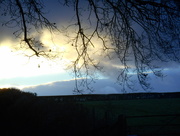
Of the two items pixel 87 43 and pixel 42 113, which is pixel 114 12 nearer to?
pixel 87 43

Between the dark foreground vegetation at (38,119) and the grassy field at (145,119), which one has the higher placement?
the dark foreground vegetation at (38,119)

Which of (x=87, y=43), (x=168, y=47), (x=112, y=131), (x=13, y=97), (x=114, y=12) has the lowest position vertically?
(x=112, y=131)

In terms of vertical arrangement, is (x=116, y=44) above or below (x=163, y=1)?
below

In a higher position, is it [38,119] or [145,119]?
[38,119]

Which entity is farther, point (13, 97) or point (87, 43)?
point (13, 97)

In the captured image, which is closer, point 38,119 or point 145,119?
point 38,119

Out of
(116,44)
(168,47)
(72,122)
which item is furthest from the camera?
(72,122)

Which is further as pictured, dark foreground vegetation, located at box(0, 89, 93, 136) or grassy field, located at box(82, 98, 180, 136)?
grassy field, located at box(82, 98, 180, 136)

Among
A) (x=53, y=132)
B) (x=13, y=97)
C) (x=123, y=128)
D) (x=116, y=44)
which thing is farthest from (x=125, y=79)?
(x=13, y=97)

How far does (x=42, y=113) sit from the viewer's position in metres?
9.73

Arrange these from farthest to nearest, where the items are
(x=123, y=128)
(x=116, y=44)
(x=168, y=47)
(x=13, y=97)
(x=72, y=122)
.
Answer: (x=13, y=97) < (x=72, y=122) < (x=123, y=128) < (x=116, y=44) < (x=168, y=47)

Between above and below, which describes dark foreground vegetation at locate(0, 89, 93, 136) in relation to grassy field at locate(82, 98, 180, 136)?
above

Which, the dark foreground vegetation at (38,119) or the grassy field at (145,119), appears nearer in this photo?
the dark foreground vegetation at (38,119)

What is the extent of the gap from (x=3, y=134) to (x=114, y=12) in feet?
24.0
